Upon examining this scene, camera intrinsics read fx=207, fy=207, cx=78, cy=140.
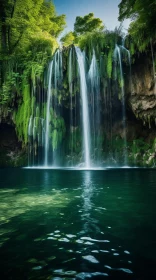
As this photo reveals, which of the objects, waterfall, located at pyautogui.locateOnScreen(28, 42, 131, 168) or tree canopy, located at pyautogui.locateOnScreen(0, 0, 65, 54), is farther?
tree canopy, located at pyautogui.locateOnScreen(0, 0, 65, 54)

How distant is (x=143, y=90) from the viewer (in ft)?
59.7

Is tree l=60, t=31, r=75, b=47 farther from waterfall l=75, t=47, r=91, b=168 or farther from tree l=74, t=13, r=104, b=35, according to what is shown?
waterfall l=75, t=47, r=91, b=168

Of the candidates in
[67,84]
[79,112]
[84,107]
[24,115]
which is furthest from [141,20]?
[24,115]

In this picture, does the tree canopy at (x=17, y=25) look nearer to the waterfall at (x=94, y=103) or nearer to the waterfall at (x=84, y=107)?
the waterfall at (x=84, y=107)

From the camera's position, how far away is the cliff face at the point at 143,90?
58.6 feet

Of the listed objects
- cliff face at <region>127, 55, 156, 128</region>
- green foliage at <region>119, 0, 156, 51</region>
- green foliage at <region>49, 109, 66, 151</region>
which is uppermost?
green foliage at <region>119, 0, 156, 51</region>

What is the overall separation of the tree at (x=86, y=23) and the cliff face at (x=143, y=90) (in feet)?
57.3

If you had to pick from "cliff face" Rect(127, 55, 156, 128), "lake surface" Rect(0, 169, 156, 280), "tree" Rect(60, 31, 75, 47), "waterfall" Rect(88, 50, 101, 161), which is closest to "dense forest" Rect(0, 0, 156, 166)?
"cliff face" Rect(127, 55, 156, 128)

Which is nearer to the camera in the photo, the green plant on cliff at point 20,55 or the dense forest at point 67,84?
the dense forest at point 67,84

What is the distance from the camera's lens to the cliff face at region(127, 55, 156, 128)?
1788 cm

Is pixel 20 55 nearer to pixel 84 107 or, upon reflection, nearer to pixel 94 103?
pixel 84 107

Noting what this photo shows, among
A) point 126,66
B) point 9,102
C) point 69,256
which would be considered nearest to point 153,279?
point 69,256

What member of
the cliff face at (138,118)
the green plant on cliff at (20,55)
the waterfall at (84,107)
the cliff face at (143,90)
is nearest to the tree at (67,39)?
the green plant on cliff at (20,55)

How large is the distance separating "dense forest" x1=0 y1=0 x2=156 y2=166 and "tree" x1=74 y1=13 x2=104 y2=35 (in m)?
8.93
